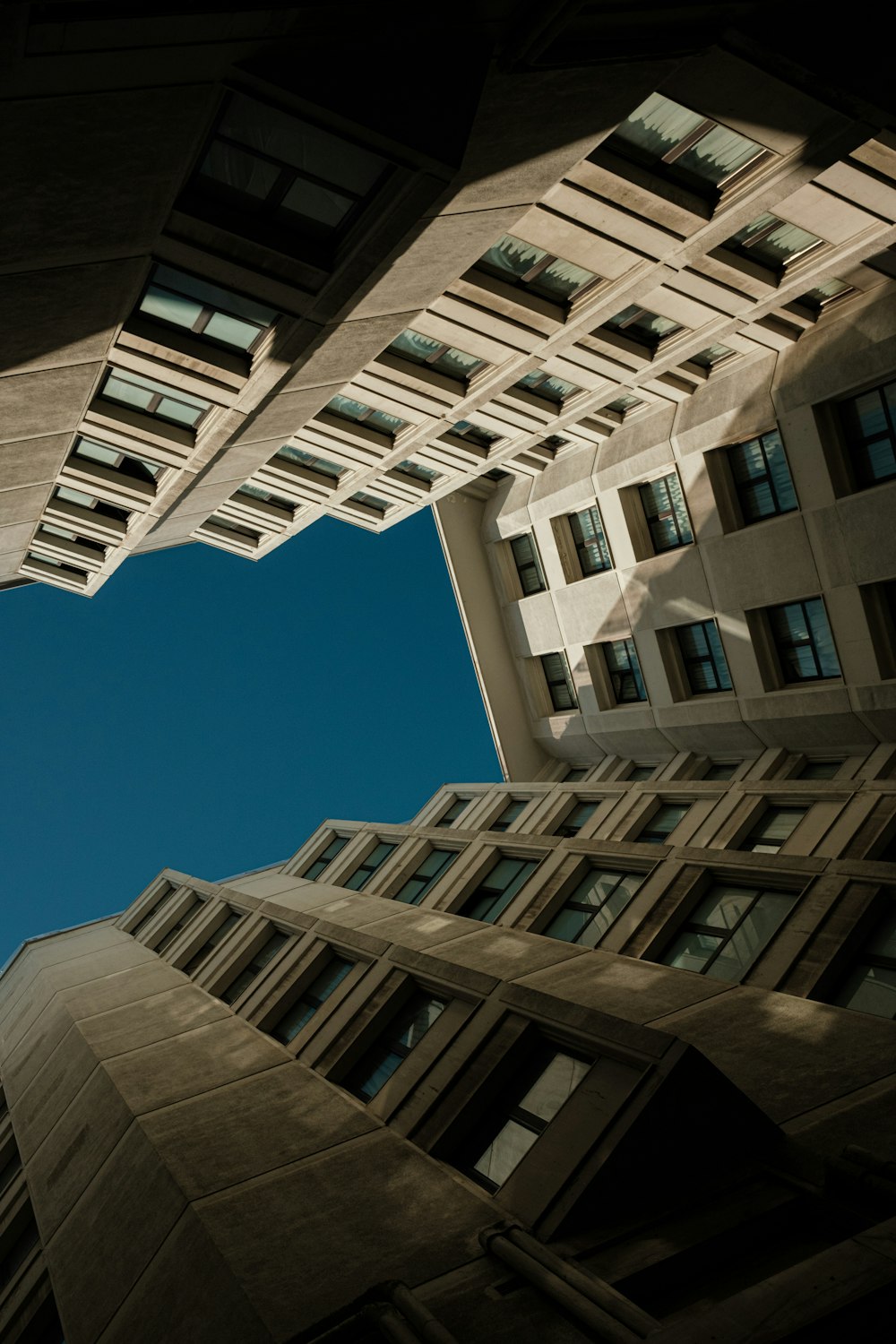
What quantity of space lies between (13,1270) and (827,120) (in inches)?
831

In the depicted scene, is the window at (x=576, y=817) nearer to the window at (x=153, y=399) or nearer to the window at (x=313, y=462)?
the window at (x=313, y=462)

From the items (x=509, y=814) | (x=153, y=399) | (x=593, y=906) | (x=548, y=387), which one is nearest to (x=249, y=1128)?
(x=593, y=906)

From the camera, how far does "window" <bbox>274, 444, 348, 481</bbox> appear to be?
32.1m

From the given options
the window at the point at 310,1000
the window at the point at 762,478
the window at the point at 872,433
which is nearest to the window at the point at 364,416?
the window at the point at 762,478

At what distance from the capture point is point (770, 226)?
21.4 meters

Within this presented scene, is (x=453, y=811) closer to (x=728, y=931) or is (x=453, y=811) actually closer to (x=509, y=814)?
(x=509, y=814)

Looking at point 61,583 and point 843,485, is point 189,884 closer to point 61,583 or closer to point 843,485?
point 61,583

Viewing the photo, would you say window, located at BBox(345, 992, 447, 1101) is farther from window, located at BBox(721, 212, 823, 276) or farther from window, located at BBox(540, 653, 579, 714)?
window, located at BBox(540, 653, 579, 714)

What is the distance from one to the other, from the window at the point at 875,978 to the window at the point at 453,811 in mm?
21932

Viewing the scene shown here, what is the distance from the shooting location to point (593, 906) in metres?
21.6

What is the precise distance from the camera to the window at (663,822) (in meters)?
26.7

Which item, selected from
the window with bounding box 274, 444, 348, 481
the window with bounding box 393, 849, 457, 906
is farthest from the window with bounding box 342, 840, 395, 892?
the window with bounding box 274, 444, 348, 481

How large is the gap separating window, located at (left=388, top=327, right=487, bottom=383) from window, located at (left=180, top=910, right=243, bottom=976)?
50.9ft

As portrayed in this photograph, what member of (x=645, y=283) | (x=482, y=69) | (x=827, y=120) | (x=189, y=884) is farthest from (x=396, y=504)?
(x=482, y=69)
